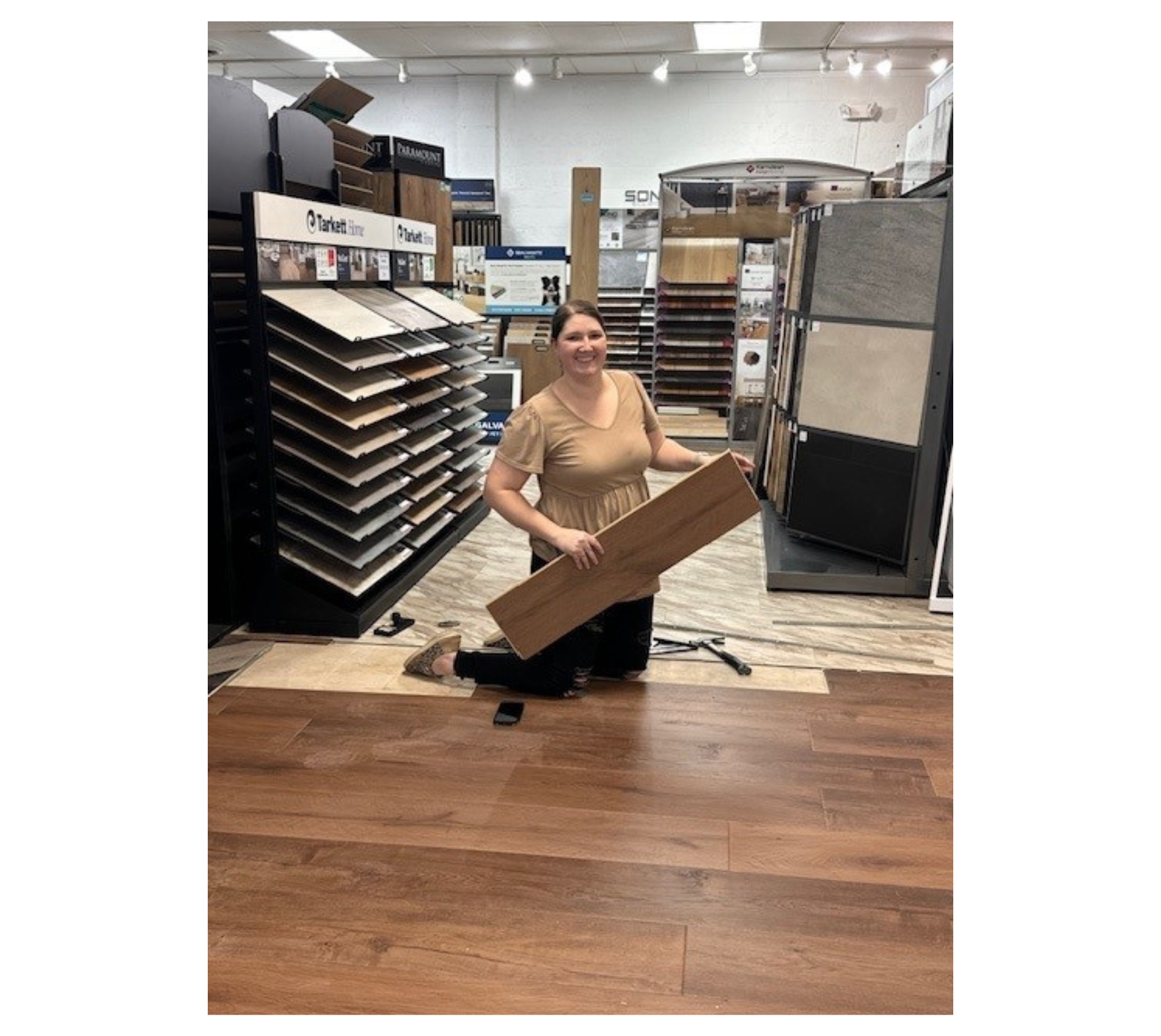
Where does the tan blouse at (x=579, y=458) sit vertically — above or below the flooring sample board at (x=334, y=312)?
below

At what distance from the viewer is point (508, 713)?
3.51m

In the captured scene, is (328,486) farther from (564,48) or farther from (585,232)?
(564,48)

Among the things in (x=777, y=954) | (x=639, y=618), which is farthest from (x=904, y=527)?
(x=777, y=954)

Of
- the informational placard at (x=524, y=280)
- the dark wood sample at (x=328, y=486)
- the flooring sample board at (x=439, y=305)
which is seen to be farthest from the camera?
the informational placard at (x=524, y=280)

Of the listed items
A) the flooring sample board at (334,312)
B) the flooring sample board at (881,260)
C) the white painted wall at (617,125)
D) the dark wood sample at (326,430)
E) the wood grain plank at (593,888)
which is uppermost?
the white painted wall at (617,125)

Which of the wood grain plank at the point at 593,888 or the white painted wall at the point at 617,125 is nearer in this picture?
the wood grain plank at the point at 593,888

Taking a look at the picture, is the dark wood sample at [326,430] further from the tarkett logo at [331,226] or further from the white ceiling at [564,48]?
the white ceiling at [564,48]

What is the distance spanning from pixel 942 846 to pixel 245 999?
6.04 feet

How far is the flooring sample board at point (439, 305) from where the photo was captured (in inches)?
225

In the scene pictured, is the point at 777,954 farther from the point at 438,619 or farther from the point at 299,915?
the point at 438,619

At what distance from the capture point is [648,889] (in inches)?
99.0

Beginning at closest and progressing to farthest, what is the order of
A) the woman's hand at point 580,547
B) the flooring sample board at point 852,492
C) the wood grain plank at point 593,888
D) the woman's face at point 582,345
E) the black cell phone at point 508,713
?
the wood grain plank at point 593,888 < the woman's hand at point 580,547 < the woman's face at point 582,345 < the black cell phone at point 508,713 < the flooring sample board at point 852,492

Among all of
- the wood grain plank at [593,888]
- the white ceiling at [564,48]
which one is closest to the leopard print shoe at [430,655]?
the wood grain plank at [593,888]

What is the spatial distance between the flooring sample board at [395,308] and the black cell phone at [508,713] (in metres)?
2.14
